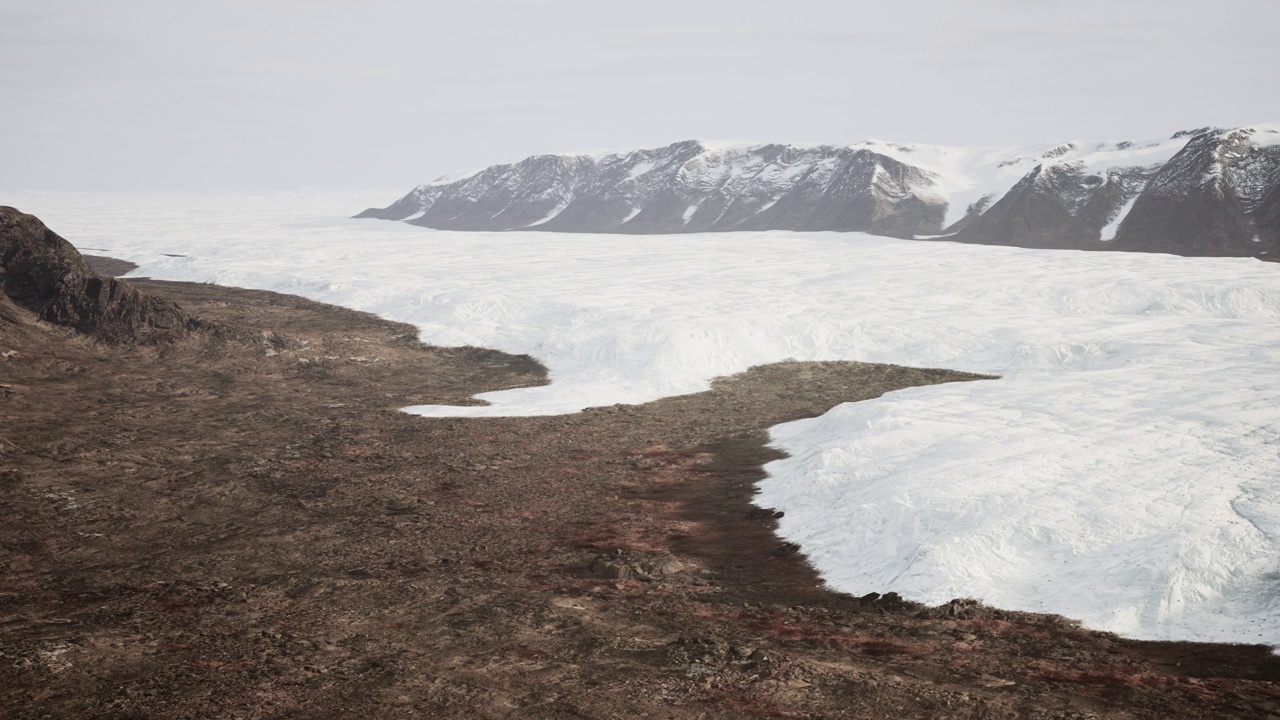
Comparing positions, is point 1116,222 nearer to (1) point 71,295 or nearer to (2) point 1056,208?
(2) point 1056,208

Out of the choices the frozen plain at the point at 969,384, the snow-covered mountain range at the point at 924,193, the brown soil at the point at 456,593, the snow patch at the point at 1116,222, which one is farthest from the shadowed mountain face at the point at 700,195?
the brown soil at the point at 456,593

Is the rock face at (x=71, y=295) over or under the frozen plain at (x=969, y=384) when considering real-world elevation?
over

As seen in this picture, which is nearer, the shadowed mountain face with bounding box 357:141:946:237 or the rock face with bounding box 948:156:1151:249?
the rock face with bounding box 948:156:1151:249

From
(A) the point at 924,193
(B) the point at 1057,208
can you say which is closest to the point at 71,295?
(B) the point at 1057,208

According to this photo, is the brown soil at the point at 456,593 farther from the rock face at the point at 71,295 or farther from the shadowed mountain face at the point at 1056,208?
the shadowed mountain face at the point at 1056,208

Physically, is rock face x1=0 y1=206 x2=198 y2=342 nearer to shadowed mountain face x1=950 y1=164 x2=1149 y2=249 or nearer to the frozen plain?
the frozen plain

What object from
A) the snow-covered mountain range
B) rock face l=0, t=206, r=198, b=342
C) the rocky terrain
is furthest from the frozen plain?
the snow-covered mountain range

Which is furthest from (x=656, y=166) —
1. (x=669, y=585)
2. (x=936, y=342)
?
(x=669, y=585)
